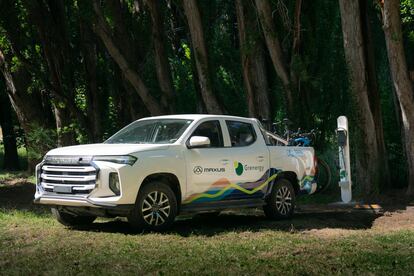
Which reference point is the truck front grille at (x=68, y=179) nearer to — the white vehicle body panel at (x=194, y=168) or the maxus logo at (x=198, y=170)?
the white vehicle body panel at (x=194, y=168)

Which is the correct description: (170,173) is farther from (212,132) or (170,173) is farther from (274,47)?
(274,47)

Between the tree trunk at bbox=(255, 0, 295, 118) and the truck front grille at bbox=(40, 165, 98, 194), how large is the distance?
290 inches

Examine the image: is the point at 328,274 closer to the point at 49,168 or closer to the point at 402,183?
the point at 49,168

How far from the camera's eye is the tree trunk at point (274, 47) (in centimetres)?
1571

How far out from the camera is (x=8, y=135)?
1283 inches

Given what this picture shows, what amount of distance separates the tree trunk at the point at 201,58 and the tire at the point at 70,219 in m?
6.44

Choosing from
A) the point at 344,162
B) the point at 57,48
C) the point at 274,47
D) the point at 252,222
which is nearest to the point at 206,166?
the point at 252,222

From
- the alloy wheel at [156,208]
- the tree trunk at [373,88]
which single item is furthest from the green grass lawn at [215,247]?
the tree trunk at [373,88]

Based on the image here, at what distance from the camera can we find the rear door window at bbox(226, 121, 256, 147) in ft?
37.5

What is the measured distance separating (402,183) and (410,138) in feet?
8.58

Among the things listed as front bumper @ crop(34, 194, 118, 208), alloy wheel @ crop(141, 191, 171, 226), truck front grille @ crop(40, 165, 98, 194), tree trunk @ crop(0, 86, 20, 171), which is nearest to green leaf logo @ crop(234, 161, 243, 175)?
alloy wheel @ crop(141, 191, 171, 226)

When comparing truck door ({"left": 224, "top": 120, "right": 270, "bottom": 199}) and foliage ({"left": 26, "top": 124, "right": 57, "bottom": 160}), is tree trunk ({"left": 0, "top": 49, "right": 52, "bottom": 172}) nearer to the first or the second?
foliage ({"left": 26, "top": 124, "right": 57, "bottom": 160})

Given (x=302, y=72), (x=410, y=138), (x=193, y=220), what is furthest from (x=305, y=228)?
(x=302, y=72)

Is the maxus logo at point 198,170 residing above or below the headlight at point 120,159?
below
